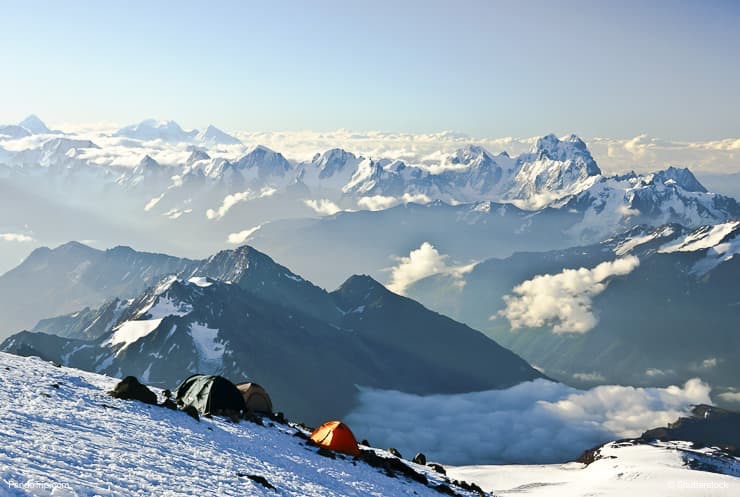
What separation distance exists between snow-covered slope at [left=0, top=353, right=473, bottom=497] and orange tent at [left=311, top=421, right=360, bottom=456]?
2300 mm

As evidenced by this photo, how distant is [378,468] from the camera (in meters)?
61.3

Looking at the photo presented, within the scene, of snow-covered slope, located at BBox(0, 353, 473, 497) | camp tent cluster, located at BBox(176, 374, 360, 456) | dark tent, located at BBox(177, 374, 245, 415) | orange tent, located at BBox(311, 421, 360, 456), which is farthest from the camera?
dark tent, located at BBox(177, 374, 245, 415)

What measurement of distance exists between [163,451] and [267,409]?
1370 inches

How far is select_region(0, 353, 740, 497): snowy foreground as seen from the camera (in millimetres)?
30016

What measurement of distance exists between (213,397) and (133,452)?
27.0 m

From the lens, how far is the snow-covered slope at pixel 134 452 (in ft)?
98.3

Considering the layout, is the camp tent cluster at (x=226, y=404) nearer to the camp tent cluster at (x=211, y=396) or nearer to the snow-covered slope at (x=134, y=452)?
the camp tent cluster at (x=211, y=396)

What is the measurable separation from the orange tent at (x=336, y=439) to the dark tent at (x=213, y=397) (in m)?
9.20

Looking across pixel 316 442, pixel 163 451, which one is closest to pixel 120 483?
pixel 163 451

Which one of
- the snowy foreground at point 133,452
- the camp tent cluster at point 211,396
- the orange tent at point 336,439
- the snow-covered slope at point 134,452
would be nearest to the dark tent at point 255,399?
the camp tent cluster at point 211,396

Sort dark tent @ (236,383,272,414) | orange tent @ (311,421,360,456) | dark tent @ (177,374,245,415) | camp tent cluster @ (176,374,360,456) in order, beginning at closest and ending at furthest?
orange tent @ (311,421,360,456) → camp tent cluster @ (176,374,360,456) → dark tent @ (177,374,245,415) → dark tent @ (236,383,272,414)

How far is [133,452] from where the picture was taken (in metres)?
37.8

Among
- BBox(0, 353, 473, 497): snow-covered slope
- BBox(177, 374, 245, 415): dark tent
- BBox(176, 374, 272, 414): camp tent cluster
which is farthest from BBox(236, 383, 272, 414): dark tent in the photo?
BBox(0, 353, 473, 497): snow-covered slope

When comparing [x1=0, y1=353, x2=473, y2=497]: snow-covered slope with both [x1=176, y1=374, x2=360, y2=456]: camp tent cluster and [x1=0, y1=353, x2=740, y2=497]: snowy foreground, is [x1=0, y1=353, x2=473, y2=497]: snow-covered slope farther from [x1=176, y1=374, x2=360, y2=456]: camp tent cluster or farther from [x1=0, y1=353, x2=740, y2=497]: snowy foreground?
[x1=176, y1=374, x2=360, y2=456]: camp tent cluster
